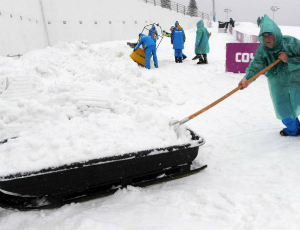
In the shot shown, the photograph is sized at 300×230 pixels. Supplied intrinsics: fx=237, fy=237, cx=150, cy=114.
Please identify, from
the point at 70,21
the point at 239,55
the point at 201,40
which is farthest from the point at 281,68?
the point at 70,21

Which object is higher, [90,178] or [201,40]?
[201,40]

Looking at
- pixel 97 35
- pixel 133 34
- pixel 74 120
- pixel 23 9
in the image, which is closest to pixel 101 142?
pixel 74 120

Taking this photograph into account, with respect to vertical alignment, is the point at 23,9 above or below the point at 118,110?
above

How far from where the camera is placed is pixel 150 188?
2238 millimetres

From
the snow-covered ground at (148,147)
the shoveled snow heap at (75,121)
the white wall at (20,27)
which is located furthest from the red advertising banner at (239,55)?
the white wall at (20,27)

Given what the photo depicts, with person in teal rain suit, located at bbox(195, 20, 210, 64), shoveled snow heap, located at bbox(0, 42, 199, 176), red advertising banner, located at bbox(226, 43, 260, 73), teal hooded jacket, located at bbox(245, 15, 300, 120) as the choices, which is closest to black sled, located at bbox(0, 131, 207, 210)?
shoveled snow heap, located at bbox(0, 42, 199, 176)

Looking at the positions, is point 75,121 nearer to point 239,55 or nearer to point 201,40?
point 239,55

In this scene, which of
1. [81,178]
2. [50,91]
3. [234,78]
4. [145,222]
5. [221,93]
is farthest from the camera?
[234,78]

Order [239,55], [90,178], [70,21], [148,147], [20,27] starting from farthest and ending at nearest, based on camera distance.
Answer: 1. [70,21]
2. [20,27]
3. [239,55]
4. [148,147]
5. [90,178]

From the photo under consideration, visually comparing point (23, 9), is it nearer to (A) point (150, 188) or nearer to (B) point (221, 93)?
(B) point (221, 93)

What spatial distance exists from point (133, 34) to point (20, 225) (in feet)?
63.3

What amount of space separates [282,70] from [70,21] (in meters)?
14.3

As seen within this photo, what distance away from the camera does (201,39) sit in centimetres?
899

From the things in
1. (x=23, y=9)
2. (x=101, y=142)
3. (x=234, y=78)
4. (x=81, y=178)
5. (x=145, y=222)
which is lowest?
(x=234, y=78)
